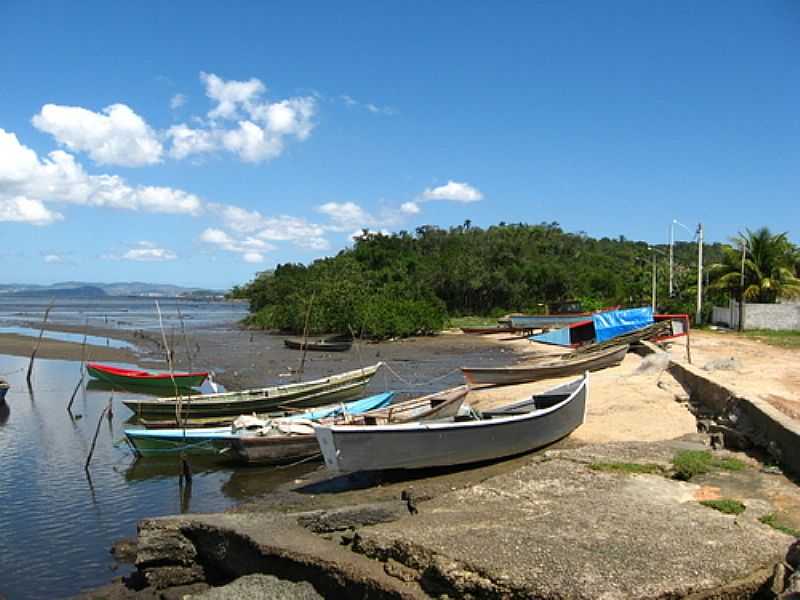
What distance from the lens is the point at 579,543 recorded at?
6.72 meters

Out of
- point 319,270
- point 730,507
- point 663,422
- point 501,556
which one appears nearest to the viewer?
point 501,556

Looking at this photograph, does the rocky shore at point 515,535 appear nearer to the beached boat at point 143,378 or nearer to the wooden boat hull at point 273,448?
the wooden boat hull at point 273,448

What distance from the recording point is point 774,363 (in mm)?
20734

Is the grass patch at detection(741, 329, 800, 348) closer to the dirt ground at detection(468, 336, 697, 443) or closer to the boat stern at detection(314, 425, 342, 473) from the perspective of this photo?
the dirt ground at detection(468, 336, 697, 443)

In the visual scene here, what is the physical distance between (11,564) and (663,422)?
1211 cm

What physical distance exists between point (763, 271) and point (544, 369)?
19912 mm

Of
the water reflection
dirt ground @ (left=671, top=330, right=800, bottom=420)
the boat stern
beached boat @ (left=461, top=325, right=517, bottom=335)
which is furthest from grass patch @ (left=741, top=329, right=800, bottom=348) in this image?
the water reflection

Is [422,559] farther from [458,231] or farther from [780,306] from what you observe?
[458,231]

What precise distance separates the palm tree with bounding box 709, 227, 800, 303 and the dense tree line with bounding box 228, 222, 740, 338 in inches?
160

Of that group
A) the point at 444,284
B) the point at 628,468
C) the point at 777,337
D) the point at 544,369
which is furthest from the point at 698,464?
the point at 444,284

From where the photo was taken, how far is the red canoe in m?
23.2

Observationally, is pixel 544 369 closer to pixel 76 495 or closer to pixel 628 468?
pixel 628 468

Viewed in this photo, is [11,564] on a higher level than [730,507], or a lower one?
lower

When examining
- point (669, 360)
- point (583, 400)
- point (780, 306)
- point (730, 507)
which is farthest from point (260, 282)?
point (730, 507)
